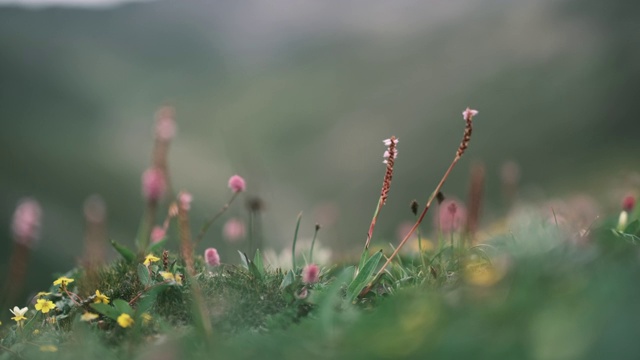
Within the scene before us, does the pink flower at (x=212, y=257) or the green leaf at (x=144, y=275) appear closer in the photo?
the green leaf at (x=144, y=275)

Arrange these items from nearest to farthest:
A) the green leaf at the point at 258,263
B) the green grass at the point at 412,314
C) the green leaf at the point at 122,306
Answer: the green grass at the point at 412,314, the green leaf at the point at 122,306, the green leaf at the point at 258,263

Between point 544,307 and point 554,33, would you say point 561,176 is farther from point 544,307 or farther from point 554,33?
point 544,307

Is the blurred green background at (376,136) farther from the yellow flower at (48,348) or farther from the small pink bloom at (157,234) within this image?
the yellow flower at (48,348)

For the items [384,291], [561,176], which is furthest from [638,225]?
[561,176]

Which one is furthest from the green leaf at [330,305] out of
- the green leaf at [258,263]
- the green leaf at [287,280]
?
the green leaf at [258,263]

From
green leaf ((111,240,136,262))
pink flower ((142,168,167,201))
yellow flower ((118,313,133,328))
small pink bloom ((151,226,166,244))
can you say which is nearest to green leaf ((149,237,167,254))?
green leaf ((111,240,136,262))

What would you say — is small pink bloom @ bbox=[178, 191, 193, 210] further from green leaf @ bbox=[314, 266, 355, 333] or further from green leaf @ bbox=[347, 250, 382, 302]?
green leaf @ bbox=[347, 250, 382, 302]

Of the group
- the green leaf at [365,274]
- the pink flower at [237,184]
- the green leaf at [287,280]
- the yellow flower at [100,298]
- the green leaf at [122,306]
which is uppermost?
the pink flower at [237,184]
